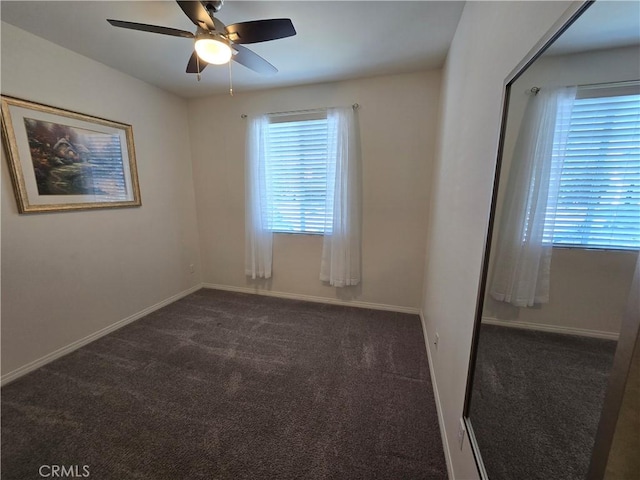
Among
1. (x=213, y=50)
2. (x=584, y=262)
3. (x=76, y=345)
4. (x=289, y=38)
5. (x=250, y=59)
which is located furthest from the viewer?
(x=76, y=345)

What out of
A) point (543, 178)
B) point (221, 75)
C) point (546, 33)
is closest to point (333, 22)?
point (221, 75)

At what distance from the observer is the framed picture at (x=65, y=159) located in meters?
1.83

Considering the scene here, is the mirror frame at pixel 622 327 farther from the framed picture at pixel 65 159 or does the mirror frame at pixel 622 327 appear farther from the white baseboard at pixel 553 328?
the framed picture at pixel 65 159

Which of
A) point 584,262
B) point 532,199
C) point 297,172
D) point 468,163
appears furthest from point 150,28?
point 584,262

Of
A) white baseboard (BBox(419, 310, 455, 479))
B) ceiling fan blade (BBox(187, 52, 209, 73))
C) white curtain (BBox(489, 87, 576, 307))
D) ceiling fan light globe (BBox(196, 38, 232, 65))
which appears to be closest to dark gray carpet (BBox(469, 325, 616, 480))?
white curtain (BBox(489, 87, 576, 307))

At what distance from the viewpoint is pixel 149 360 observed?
2078mm

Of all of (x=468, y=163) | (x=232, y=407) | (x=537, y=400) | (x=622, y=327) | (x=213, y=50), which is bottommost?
(x=232, y=407)

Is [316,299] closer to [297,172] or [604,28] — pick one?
[297,172]

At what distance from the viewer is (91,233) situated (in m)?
2.31

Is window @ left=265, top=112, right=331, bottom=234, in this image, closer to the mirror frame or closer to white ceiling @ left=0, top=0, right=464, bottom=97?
white ceiling @ left=0, top=0, right=464, bottom=97

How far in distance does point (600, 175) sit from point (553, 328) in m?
0.38

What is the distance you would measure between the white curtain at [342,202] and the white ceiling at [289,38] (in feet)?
1.71

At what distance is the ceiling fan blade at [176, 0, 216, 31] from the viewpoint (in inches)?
48.5

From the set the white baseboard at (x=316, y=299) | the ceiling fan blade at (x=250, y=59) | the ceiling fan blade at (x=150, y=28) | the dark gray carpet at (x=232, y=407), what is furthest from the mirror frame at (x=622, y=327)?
the white baseboard at (x=316, y=299)
